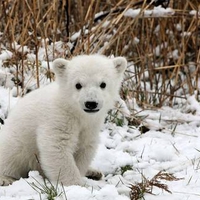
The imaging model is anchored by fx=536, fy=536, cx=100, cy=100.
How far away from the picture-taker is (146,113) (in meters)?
6.15

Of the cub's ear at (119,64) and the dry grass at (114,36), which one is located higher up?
the cub's ear at (119,64)

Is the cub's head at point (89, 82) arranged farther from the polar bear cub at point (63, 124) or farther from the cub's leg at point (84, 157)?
the cub's leg at point (84, 157)

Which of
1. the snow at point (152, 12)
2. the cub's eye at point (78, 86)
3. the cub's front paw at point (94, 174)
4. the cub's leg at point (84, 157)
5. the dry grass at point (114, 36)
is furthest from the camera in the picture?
the snow at point (152, 12)

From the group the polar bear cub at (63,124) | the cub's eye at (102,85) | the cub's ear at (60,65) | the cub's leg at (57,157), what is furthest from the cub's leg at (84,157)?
the cub's ear at (60,65)

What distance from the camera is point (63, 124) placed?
13.0 feet

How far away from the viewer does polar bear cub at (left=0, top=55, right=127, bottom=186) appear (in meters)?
3.85

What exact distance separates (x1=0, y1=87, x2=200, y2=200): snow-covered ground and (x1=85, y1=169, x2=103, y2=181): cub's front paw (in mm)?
51

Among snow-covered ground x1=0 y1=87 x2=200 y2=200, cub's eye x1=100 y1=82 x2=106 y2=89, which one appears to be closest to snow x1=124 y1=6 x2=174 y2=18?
snow-covered ground x1=0 y1=87 x2=200 y2=200

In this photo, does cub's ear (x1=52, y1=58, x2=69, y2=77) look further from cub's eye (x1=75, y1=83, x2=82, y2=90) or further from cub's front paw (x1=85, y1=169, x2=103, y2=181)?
cub's front paw (x1=85, y1=169, x2=103, y2=181)

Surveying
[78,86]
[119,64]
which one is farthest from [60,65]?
[119,64]

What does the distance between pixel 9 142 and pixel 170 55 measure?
3.90 meters

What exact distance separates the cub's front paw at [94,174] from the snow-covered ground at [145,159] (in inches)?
2.0

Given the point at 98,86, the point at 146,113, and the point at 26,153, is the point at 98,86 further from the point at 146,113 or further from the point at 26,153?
the point at 146,113

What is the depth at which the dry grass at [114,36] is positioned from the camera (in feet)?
20.1
